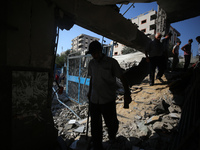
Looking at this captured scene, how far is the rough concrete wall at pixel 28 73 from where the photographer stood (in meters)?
1.35

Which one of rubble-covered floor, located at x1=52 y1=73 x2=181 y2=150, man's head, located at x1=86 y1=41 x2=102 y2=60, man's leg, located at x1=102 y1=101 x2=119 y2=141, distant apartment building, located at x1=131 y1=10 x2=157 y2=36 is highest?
distant apartment building, located at x1=131 y1=10 x2=157 y2=36

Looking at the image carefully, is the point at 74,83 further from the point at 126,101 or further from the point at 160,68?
the point at 126,101

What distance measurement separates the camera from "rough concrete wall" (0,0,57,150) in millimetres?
1348

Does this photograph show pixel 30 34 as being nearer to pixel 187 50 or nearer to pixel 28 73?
pixel 28 73

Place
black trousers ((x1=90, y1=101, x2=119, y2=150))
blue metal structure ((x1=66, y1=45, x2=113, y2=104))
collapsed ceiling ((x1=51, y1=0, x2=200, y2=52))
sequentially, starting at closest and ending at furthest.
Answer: black trousers ((x1=90, y1=101, x2=119, y2=150)), collapsed ceiling ((x1=51, y1=0, x2=200, y2=52)), blue metal structure ((x1=66, y1=45, x2=113, y2=104))

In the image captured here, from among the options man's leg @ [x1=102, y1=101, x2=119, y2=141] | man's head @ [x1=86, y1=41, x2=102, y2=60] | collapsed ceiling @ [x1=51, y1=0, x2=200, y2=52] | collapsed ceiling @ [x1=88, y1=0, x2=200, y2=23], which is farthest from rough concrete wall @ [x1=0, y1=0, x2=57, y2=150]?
collapsed ceiling @ [x1=88, y1=0, x2=200, y2=23]

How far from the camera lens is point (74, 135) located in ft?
9.64

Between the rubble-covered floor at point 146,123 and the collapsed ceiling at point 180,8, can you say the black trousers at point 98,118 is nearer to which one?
the rubble-covered floor at point 146,123

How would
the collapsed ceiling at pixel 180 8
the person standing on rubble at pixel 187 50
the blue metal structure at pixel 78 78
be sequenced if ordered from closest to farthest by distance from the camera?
the collapsed ceiling at pixel 180 8
the person standing on rubble at pixel 187 50
the blue metal structure at pixel 78 78

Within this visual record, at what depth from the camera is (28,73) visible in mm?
1520

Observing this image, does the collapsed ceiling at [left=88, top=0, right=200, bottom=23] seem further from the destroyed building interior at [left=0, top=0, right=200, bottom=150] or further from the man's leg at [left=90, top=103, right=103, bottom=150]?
the man's leg at [left=90, top=103, right=103, bottom=150]

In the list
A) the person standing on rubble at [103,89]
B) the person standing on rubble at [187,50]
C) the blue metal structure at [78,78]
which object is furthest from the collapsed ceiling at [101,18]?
the blue metal structure at [78,78]

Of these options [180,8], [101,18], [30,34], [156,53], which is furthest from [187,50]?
[30,34]

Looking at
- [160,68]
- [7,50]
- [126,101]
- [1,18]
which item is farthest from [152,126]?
[1,18]
